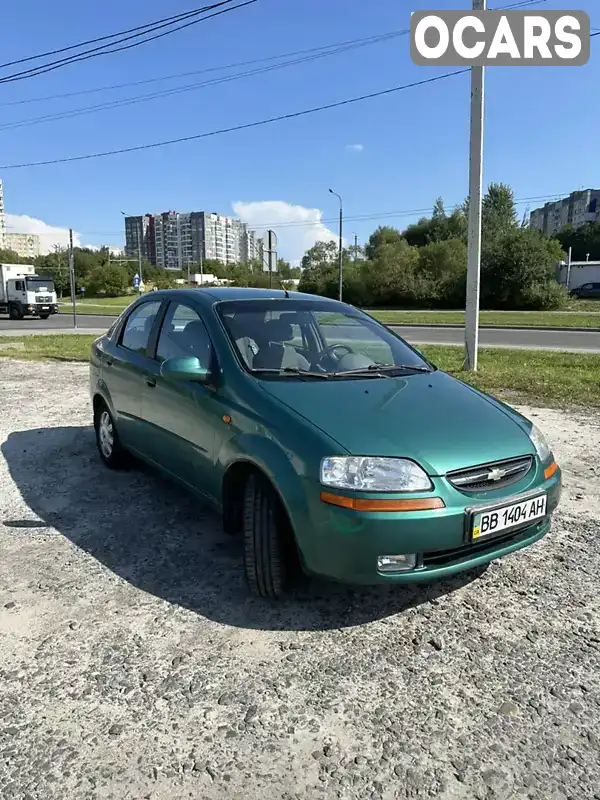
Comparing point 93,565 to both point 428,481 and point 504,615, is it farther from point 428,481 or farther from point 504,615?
point 504,615

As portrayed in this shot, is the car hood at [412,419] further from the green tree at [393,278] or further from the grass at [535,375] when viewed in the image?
the green tree at [393,278]

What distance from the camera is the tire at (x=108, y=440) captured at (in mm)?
5078

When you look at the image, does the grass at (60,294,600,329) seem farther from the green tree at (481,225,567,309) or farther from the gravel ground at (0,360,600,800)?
the gravel ground at (0,360,600,800)

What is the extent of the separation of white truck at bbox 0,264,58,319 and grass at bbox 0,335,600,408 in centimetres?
1844

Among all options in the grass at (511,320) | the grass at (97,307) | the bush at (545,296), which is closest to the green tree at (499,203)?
the bush at (545,296)

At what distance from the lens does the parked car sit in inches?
2021

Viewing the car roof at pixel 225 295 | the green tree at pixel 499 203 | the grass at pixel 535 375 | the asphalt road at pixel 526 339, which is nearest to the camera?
the car roof at pixel 225 295

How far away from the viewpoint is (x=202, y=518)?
4.20 meters

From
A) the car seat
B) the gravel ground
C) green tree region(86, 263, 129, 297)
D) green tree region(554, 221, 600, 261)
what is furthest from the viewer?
green tree region(86, 263, 129, 297)

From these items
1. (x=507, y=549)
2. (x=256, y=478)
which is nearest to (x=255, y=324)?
(x=256, y=478)

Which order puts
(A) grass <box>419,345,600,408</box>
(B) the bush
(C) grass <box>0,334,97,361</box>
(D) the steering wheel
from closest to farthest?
1. (D) the steering wheel
2. (A) grass <box>419,345,600,408</box>
3. (C) grass <box>0,334,97,361</box>
4. (B) the bush

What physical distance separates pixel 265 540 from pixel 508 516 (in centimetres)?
116

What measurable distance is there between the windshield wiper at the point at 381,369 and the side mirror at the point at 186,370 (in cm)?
79

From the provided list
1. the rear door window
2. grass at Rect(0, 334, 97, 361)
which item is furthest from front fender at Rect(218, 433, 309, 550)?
grass at Rect(0, 334, 97, 361)
